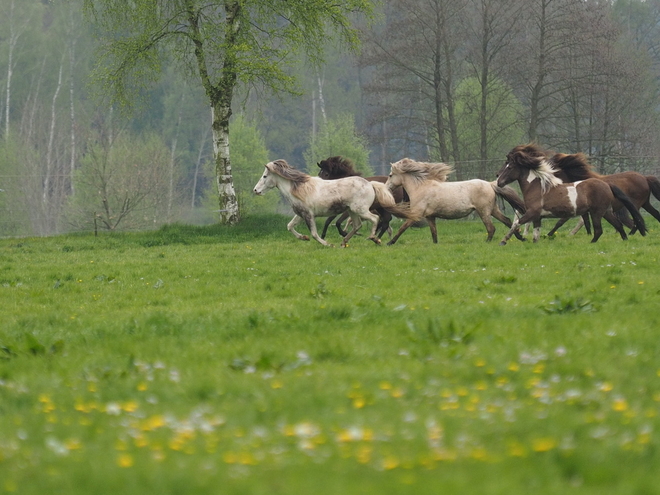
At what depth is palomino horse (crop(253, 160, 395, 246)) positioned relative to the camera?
20406 mm

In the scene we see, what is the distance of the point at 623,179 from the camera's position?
19.9 m

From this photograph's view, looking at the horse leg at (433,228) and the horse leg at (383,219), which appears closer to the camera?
the horse leg at (433,228)

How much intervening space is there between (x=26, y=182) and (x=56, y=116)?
2094 cm

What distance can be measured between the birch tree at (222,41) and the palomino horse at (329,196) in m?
7.03

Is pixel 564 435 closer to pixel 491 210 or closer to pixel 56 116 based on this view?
pixel 491 210

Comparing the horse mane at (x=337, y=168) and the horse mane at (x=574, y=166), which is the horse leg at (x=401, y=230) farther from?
the horse mane at (x=574, y=166)

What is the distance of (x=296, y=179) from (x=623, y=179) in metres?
7.66

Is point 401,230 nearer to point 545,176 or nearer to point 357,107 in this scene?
point 545,176

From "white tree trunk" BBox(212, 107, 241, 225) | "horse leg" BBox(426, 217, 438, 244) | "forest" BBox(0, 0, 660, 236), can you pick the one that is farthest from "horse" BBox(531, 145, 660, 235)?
"white tree trunk" BBox(212, 107, 241, 225)

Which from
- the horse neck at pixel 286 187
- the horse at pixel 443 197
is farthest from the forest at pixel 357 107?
the horse at pixel 443 197

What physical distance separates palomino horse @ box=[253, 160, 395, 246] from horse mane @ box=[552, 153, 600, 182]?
406 centimetres

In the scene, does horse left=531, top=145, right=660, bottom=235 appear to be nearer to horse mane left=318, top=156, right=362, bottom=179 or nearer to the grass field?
horse mane left=318, top=156, right=362, bottom=179

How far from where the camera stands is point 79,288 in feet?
45.3

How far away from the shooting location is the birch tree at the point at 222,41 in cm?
2717
